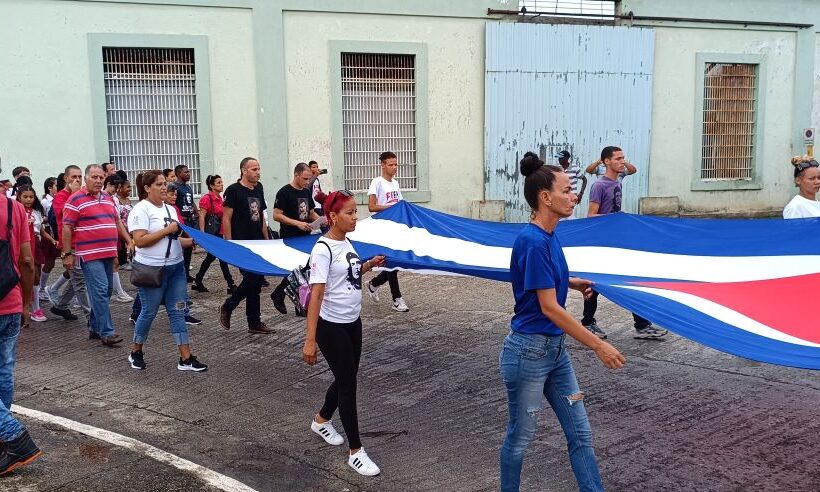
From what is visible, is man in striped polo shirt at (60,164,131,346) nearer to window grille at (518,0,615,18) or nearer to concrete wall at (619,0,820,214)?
window grille at (518,0,615,18)

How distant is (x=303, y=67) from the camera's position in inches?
575

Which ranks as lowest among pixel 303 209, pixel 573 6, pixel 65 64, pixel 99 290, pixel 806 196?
pixel 99 290

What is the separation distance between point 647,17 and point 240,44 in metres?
8.46

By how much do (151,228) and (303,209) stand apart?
7.31 feet

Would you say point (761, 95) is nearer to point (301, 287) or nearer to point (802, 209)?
point (802, 209)

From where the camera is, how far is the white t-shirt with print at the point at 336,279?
5031 mm

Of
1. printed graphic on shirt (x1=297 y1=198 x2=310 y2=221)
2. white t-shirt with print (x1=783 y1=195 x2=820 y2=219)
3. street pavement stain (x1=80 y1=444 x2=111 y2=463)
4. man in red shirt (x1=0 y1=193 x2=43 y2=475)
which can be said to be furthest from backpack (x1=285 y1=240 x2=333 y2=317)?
white t-shirt with print (x1=783 y1=195 x2=820 y2=219)

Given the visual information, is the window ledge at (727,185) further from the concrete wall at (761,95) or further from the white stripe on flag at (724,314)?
the white stripe on flag at (724,314)

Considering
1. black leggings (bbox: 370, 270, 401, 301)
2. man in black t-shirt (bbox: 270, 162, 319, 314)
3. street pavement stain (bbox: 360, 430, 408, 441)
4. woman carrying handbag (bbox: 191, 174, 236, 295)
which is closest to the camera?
street pavement stain (bbox: 360, 430, 408, 441)

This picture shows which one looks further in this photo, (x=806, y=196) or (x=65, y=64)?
(x=65, y=64)

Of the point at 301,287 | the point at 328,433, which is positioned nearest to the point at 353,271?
the point at 301,287

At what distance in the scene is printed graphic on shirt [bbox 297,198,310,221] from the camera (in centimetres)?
892

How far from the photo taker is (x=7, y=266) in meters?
4.98

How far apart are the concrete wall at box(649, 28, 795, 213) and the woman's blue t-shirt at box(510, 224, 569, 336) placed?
14.1 m
